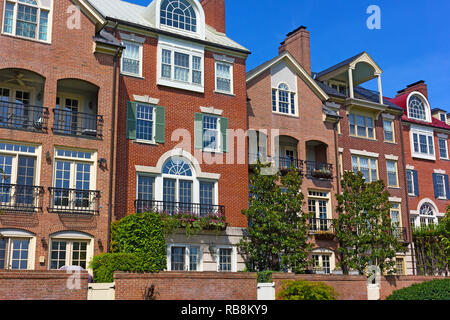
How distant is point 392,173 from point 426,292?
13.8m

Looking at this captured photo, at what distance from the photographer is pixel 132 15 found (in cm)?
3075

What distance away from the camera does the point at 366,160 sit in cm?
3859

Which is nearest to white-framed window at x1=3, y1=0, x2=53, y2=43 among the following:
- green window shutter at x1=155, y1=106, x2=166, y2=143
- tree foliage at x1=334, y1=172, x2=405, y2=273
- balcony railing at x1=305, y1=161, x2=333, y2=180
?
green window shutter at x1=155, y1=106, x2=166, y2=143

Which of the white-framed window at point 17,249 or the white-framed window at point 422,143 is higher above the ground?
the white-framed window at point 422,143

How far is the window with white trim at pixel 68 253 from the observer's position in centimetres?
2392

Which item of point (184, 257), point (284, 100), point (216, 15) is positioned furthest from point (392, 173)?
point (184, 257)

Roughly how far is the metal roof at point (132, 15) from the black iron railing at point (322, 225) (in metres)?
11.0

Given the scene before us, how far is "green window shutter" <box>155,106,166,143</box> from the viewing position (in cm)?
2841

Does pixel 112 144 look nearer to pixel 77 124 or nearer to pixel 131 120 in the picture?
pixel 131 120

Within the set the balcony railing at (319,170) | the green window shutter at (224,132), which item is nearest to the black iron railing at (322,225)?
the balcony railing at (319,170)

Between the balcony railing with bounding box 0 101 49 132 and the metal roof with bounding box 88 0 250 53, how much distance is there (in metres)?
6.14

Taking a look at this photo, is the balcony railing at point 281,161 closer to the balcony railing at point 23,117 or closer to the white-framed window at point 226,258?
the white-framed window at point 226,258

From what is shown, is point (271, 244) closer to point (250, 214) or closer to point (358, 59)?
point (250, 214)

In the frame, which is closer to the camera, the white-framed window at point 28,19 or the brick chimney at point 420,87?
the white-framed window at point 28,19
